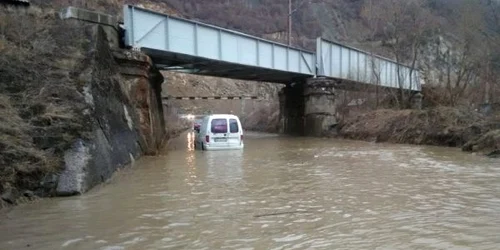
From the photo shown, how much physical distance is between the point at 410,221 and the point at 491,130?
13.1 meters

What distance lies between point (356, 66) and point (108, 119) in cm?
2497

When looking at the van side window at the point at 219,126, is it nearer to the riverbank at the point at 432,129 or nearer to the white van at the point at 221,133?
the white van at the point at 221,133

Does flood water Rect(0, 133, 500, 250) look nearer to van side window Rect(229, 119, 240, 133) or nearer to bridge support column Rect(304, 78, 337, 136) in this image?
→ van side window Rect(229, 119, 240, 133)

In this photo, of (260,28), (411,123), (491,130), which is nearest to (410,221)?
(491,130)

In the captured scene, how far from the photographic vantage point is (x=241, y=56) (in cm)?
2633

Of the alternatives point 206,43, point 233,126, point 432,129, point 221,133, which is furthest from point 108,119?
point 432,129

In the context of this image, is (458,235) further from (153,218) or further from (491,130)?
(491,130)

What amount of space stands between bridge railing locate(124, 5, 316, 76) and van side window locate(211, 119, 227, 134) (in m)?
5.04

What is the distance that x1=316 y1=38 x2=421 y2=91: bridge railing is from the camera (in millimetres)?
31297

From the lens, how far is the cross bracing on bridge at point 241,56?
20.5m

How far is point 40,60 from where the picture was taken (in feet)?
38.3

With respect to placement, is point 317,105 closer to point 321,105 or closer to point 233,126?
point 321,105

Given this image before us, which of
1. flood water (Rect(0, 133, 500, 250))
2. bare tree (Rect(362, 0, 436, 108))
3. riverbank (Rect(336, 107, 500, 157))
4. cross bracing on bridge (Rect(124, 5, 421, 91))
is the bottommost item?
flood water (Rect(0, 133, 500, 250))

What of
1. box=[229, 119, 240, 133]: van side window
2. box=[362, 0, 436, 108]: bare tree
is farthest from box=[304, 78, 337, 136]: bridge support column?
box=[229, 119, 240, 133]: van side window
